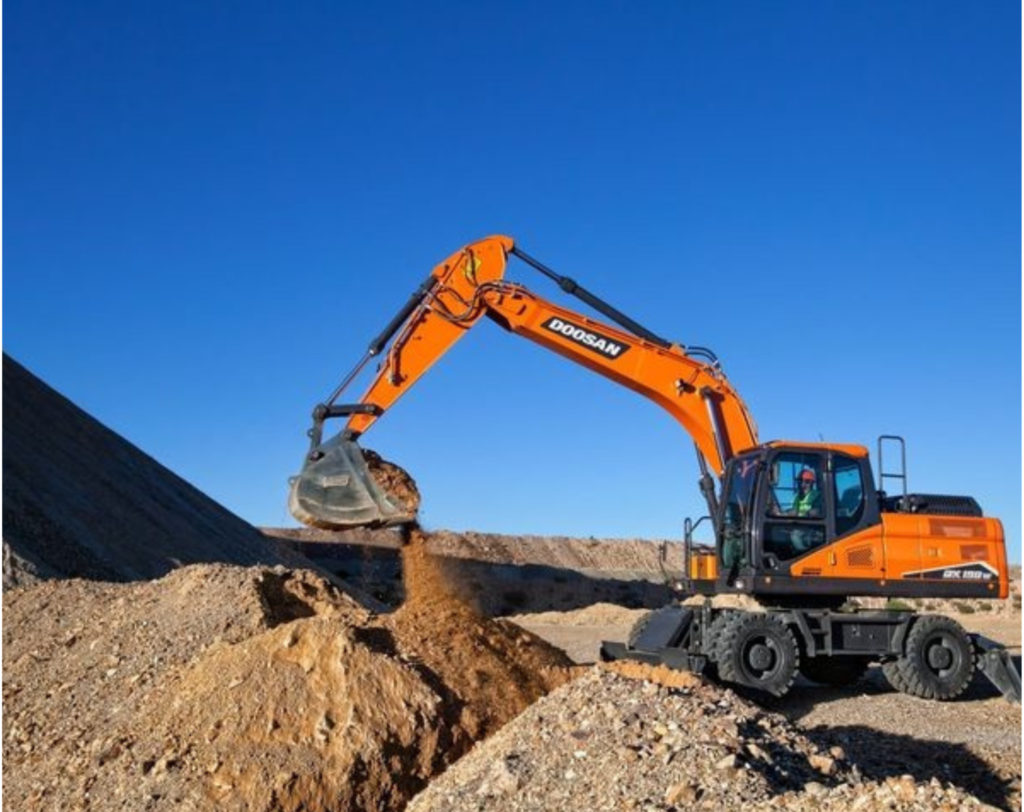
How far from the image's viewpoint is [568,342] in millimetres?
12742

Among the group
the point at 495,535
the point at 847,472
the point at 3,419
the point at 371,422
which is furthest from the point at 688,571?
the point at 495,535

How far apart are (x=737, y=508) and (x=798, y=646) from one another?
1.61 m

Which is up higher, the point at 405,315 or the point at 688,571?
the point at 405,315

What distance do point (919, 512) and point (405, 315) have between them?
6.14 meters

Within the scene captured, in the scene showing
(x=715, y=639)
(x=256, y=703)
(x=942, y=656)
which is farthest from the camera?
(x=942, y=656)

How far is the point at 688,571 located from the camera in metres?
13.0

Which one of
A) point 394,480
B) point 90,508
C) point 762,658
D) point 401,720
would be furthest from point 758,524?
point 90,508

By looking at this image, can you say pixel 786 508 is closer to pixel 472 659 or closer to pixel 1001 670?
pixel 1001 670

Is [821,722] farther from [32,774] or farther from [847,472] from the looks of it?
[32,774]

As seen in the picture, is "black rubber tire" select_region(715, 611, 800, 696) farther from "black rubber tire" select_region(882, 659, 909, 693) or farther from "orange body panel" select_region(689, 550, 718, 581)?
"black rubber tire" select_region(882, 659, 909, 693)

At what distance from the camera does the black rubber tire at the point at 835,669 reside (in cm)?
1325

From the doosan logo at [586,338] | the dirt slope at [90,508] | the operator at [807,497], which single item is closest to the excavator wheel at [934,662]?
the operator at [807,497]

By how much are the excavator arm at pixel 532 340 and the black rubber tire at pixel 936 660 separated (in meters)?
2.76

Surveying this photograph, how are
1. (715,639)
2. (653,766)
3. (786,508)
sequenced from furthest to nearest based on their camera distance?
(786,508) → (715,639) → (653,766)
